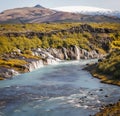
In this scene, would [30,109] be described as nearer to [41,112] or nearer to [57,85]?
[41,112]

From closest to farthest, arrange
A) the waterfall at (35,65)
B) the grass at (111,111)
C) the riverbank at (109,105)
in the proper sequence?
the grass at (111,111)
the riverbank at (109,105)
the waterfall at (35,65)

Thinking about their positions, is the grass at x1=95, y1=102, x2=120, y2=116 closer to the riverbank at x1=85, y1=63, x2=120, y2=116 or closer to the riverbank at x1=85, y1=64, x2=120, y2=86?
the riverbank at x1=85, y1=63, x2=120, y2=116

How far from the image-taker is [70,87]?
121m

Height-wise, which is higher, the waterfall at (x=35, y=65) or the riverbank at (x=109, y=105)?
the riverbank at (x=109, y=105)

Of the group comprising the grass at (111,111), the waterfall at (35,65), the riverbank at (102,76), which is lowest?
the waterfall at (35,65)

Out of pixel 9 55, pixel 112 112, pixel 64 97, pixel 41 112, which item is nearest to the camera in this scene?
pixel 112 112

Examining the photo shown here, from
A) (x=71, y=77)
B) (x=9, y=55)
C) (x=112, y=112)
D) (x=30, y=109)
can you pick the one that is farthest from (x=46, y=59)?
(x=112, y=112)

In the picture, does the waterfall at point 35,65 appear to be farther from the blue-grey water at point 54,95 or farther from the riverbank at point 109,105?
the riverbank at point 109,105

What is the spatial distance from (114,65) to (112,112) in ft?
210

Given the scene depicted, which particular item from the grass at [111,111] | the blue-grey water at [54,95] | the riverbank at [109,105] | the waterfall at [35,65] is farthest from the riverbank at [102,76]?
the grass at [111,111]

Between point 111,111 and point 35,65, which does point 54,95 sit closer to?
point 111,111

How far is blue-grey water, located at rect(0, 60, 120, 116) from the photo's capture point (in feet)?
292

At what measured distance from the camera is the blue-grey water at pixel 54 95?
3501 inches

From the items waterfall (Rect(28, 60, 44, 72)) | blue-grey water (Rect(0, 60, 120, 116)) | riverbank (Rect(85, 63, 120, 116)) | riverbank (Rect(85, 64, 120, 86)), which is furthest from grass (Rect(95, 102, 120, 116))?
waterfall (Rect(28, 60, 44, 72))
